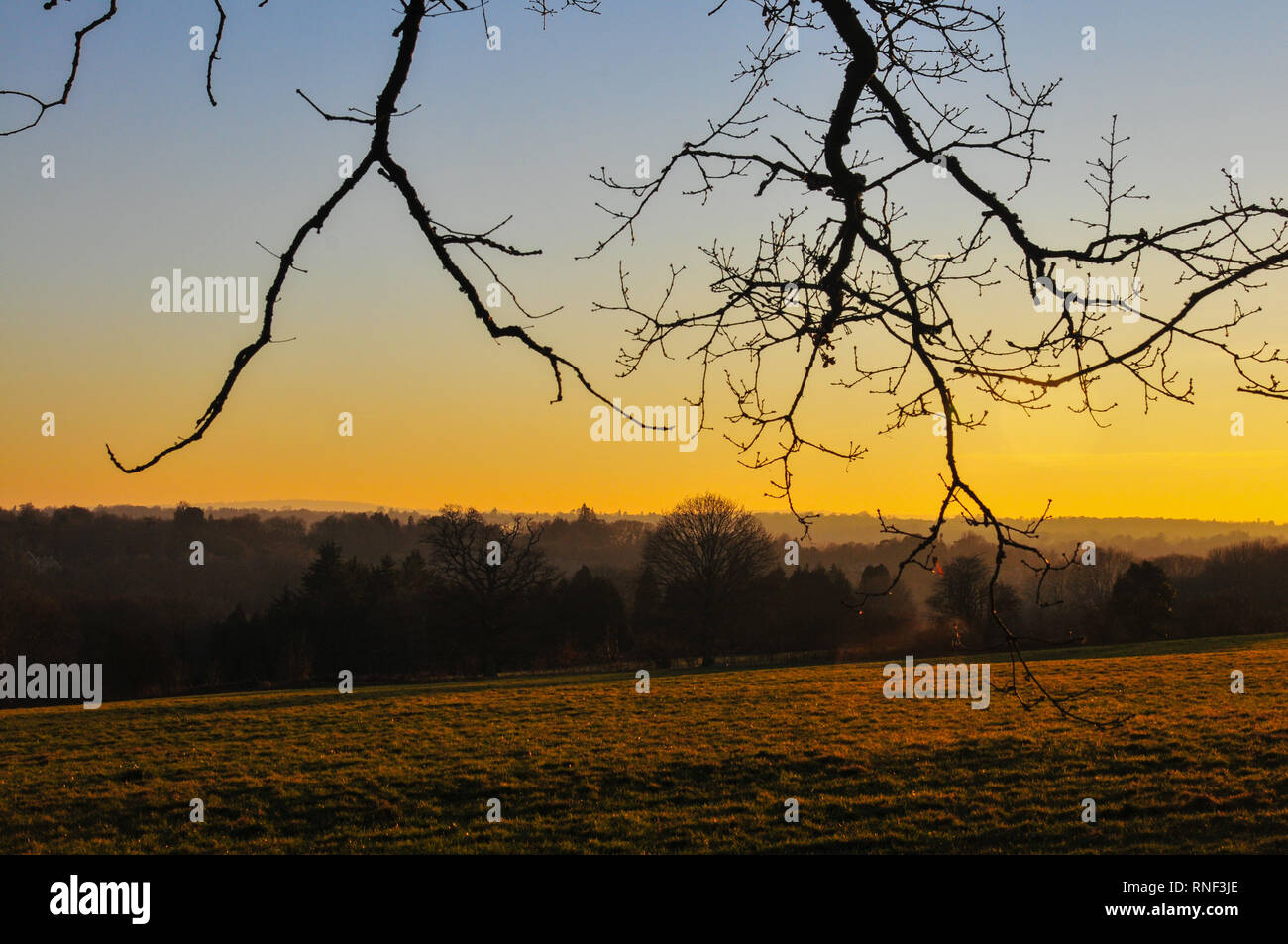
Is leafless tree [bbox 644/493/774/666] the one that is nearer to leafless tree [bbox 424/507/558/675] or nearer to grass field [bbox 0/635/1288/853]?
leafless tree [bbox 424/507/558/675]

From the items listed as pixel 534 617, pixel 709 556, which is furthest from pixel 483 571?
pixel 709 556

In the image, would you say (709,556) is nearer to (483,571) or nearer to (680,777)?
(483,571)

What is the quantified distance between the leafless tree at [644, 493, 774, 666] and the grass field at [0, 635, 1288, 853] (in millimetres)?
20710

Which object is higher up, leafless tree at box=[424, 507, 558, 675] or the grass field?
leafless tree at box=[424, 507, 558, 675]

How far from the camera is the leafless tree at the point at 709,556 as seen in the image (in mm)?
44062

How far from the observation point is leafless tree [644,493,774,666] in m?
44.1

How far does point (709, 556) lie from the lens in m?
44.7

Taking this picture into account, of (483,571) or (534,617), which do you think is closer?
(483,571)

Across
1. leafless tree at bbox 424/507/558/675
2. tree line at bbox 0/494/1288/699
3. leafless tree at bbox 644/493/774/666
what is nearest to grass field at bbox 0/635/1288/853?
tree line at bbox 0/494/1288/699

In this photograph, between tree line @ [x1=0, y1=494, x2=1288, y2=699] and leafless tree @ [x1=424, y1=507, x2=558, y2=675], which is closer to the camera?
leafless tree @ [x1=424, y1=507, x2=558, y2=675]

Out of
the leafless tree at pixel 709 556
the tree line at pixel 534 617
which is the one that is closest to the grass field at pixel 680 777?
the tree line at pixel 534 617

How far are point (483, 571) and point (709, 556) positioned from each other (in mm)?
10544

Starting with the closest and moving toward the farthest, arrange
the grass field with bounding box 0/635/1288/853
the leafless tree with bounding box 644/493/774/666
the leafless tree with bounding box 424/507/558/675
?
the grass field with bounding box 0/635/1288/853, the leafless tree with bounding box 424/507/558/675, the leafless tree with bounding box 644/493/774/666

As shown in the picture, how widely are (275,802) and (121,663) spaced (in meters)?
38.6
